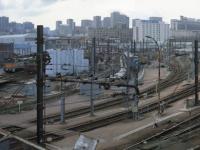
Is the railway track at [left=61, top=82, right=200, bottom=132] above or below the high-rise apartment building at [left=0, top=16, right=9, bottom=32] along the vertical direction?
below

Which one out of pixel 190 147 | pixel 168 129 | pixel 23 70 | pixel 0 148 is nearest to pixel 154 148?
pixel 190 147

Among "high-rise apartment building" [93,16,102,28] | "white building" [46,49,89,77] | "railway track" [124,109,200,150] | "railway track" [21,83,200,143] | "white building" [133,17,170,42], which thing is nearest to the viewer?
"railway track" [124,109,200,150]

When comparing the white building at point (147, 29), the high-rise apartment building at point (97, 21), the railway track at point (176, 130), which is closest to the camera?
the railway track at point (176, 130)

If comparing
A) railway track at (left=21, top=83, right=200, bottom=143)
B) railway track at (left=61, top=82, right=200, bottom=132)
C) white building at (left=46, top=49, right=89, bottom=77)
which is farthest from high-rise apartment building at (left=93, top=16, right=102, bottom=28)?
railway track at (left=21, top=83, right=200, bottom=143)

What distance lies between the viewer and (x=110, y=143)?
17359 millimetres

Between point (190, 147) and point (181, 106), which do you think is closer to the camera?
point (190, 147)

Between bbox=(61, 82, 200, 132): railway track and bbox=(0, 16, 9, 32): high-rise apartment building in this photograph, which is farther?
bbox=(0, 16, 9, 32): high-rise apartment building

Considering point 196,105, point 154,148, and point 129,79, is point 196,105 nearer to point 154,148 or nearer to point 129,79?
point 129,79

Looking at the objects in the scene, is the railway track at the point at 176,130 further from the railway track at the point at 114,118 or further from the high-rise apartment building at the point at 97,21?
the high-rise apartment building at the point at 97,21

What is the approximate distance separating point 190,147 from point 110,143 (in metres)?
3.80

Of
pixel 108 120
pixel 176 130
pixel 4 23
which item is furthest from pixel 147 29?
pixel 176 130

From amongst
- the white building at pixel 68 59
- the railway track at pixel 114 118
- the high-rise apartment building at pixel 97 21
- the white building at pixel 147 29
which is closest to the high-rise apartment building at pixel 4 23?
the high-rise apartment building at pixel 97 21

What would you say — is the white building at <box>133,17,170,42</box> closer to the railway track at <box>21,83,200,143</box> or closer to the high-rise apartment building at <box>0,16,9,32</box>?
the high-rise apartment building at <box>0,16,9,32</box>

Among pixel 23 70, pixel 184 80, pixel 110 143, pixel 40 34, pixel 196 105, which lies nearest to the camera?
pixel 40 34
